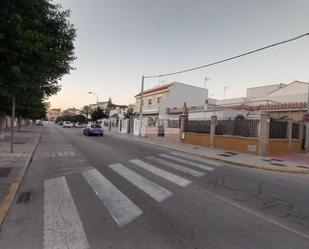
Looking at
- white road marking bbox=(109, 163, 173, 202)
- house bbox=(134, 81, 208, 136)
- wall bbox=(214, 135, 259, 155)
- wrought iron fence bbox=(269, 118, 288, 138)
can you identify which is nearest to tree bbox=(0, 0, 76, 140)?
white road marking bbox=(109, 163, 173, 202)

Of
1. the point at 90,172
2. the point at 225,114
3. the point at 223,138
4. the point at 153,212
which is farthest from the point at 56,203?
the point at 225,114

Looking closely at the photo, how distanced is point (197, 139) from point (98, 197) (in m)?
18.8

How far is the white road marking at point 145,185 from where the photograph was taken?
7.22m

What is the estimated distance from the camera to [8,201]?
6324 millimetres

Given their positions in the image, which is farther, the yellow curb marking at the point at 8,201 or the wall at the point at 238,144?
the wall at the point at 238,144

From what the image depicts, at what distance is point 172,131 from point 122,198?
77.9 feet

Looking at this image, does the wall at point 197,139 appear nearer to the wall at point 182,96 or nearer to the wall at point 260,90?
the wall at point 182,96

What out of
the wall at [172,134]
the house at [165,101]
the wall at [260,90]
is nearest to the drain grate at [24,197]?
the wall at [172,134]

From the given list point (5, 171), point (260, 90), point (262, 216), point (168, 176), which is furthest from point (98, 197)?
point (260, 90)

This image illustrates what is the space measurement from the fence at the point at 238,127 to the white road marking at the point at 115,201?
13146 mm

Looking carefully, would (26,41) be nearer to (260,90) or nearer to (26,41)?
(26,41)

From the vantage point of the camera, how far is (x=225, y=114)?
2709 centimetres

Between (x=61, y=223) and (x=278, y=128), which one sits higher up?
(x=278, y=128)

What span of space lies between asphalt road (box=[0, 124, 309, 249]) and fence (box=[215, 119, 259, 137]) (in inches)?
379
